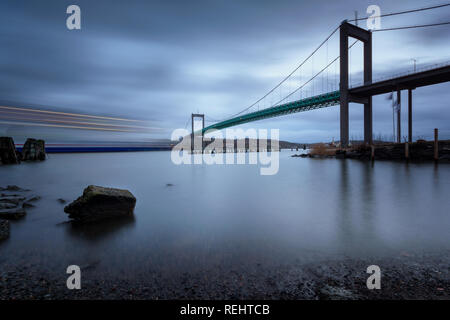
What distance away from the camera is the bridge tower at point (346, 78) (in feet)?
88.7

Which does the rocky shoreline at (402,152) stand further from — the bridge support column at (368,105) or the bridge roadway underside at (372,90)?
the bridge support column at (368,105)

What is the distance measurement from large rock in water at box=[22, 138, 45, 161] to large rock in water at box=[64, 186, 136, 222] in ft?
109

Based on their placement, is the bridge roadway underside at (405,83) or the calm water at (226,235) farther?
the bridge roadway underside at (405,83)

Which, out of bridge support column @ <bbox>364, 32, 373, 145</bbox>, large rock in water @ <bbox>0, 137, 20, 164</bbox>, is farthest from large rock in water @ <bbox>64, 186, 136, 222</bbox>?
bridge support column @ <bbox>364, 32, 373, 145</bbox>

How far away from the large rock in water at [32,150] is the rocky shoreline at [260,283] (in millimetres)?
35200

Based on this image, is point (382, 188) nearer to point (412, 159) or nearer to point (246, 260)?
point (246, 260)

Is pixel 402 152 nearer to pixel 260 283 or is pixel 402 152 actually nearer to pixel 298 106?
pixel 298 106

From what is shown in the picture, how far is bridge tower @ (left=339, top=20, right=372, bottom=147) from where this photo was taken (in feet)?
88.7

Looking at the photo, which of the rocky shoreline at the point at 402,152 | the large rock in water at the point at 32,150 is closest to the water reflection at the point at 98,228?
the rocky shoreline at the point at 402,152

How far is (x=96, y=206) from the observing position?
13.4 feet

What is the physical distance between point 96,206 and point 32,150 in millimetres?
34077
